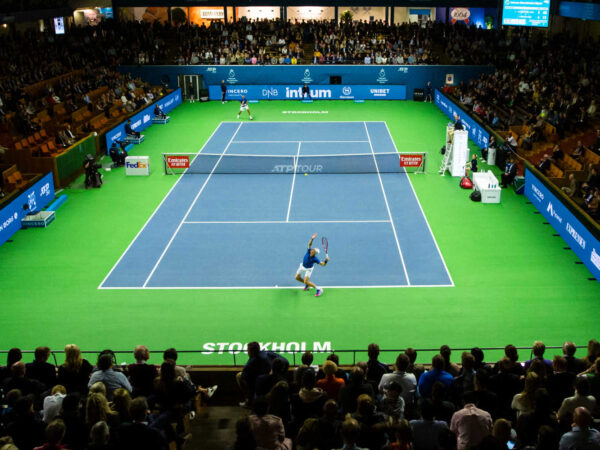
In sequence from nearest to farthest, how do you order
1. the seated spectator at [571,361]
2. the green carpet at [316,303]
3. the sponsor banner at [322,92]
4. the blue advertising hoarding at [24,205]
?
the seated spectator at [571,361] < the green carpet at [316,303] < the blue advertising hoarding at [24,205] < the sponsor banner at [322,92]

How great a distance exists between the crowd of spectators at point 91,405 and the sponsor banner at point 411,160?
1937 centimetres

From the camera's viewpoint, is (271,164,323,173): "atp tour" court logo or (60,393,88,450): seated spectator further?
(271,164,323,173): "atp tour" court logo

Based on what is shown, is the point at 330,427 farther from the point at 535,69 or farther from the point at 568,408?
the point at 535,69

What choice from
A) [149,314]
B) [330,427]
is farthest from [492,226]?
[330,427]

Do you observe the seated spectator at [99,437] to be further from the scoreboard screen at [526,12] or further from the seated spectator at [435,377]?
the scoreboard screen at [526,12]

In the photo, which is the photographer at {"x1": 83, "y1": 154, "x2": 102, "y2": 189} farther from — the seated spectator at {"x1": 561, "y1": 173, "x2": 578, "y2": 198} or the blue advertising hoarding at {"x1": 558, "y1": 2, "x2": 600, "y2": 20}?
the blue advertising hoarding at {"x1": 558, "y1": 2, "x2": 600, "y2": 20}

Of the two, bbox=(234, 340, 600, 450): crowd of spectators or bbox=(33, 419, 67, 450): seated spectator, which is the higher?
bbox=(33, 419, 67, 450): seated spectator

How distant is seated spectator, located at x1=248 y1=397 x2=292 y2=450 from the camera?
752 centimetres

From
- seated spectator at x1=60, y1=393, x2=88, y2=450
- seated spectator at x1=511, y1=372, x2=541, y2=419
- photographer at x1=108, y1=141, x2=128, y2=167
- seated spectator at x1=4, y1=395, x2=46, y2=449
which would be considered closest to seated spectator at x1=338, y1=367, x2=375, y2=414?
seated spectator at x1=511, y1=372, x2=541, y2=419

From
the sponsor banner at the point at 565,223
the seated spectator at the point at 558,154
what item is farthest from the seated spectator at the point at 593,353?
Result: the seated spectator at the point at 558,154

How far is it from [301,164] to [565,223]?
11.8 metres

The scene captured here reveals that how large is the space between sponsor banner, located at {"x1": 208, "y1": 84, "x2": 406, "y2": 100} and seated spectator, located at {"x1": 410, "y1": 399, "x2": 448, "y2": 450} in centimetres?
4178

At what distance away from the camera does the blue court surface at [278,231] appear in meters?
17.4

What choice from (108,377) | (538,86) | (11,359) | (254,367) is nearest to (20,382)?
(11,359)
